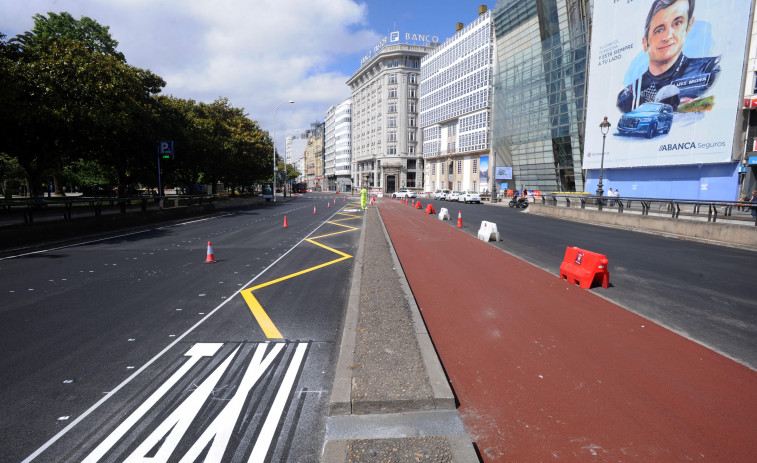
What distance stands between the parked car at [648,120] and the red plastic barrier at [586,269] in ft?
98.9

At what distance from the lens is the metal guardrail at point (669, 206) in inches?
604

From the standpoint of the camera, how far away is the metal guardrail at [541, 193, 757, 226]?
15.3 meters

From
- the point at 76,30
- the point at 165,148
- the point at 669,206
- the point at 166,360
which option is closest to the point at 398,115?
the point at 76,30

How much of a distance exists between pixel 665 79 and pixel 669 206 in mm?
18704

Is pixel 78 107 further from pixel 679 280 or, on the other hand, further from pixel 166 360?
pixel 679 280

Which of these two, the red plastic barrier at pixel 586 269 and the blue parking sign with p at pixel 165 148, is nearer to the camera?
the red plastic barrier at pixel 586 269

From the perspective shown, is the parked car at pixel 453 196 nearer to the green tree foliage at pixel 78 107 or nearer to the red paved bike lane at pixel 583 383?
the green tree foliage at pixel 78 107

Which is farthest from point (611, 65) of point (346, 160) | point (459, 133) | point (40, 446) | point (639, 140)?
point (346, 160)

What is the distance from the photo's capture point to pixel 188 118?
31766 mm

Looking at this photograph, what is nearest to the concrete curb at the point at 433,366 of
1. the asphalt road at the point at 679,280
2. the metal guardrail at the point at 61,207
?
the asphalt road at the point at 679,280

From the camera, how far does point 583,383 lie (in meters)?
4.27

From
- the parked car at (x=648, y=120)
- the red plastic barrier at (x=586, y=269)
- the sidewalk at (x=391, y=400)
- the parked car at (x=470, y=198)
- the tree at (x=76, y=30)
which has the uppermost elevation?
the tree at (x=76, y=30)

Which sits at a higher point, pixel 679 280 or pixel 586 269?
pixel 586 269

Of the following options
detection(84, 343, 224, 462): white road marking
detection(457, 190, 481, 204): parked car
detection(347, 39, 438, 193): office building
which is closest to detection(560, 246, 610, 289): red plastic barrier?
detection(84, 343, 224, 462): white road marking
